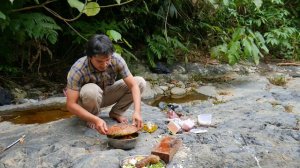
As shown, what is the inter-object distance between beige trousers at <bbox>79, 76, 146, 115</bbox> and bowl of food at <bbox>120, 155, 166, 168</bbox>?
2.68ft

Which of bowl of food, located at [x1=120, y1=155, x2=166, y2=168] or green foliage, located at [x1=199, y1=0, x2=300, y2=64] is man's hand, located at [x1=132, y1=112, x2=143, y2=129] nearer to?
bowl of food, located at [x1=120, y1=155, x2=166, y2=168]

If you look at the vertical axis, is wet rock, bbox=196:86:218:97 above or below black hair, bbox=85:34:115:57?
below

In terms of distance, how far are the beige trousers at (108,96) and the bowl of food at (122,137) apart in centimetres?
42

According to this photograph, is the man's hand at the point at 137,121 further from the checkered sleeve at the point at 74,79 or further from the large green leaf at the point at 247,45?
the large green leaf at the point at 247,45

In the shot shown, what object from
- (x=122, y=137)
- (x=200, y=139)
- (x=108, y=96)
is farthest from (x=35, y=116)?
(x=200, y=139)

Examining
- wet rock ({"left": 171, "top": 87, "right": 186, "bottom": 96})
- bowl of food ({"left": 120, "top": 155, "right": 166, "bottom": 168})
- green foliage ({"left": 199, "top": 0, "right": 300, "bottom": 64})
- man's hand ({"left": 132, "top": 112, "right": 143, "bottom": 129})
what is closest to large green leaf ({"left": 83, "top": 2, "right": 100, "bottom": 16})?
man's hand ({"left": 132, "top": 112, "right": 143, "bottom": 129})

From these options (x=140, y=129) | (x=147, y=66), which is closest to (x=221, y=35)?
(x=147, y=66)

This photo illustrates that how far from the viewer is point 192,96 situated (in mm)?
5883

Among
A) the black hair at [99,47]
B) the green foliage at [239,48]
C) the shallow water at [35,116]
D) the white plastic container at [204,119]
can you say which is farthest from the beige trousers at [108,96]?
the green foliage at [239,48]

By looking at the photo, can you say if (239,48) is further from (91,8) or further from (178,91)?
(91,8)

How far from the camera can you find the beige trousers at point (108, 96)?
3525 millimetres

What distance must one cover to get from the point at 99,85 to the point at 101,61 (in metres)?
0.48

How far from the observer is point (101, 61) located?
3.32 m

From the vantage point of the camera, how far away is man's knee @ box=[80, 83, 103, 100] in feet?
11.5
